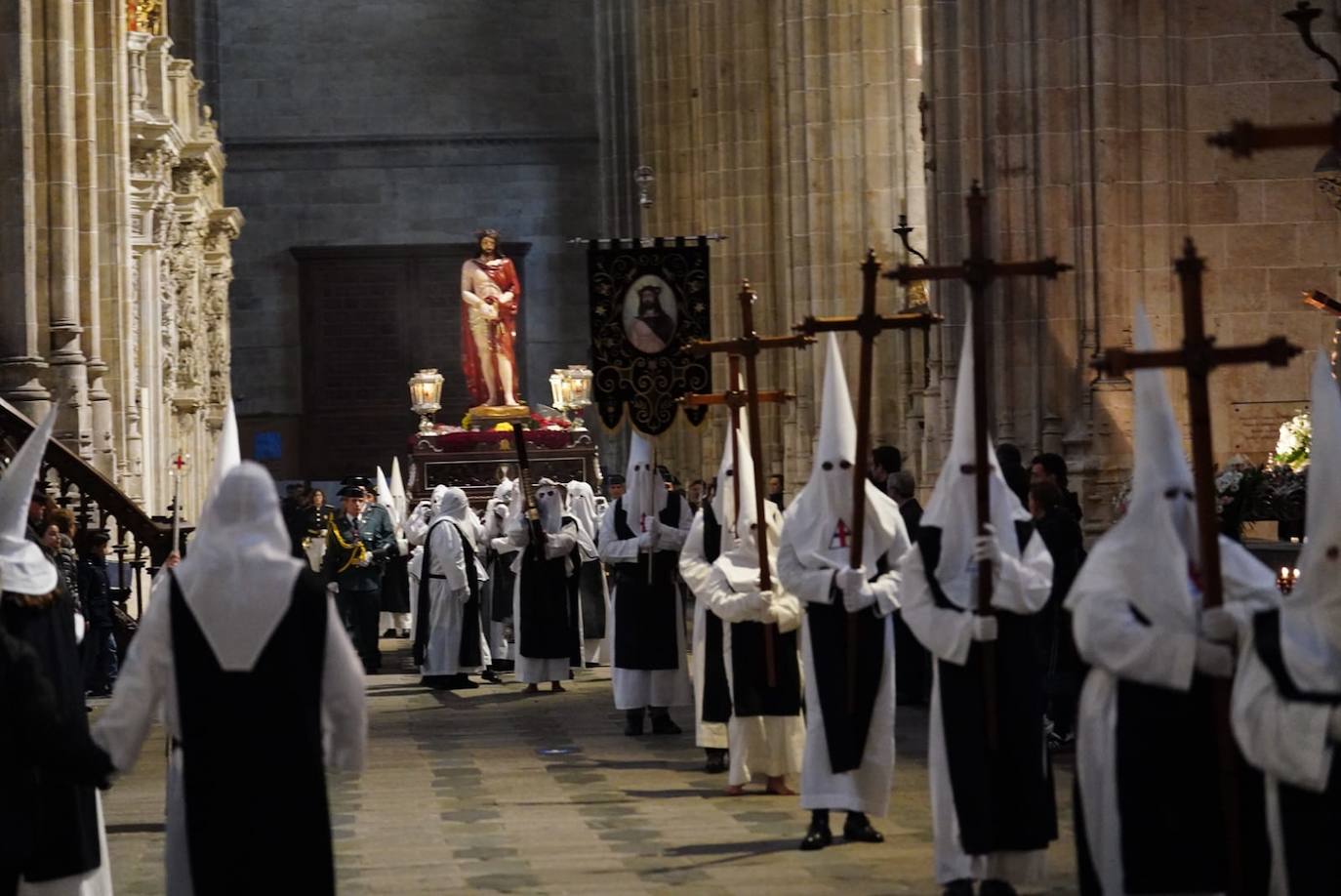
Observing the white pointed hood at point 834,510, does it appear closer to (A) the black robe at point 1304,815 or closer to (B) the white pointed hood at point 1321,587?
(B) the white pointed hood at point 1321,587

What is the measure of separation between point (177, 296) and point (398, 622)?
595 centimetres

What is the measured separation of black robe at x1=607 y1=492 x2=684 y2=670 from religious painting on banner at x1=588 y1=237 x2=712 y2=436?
238cm

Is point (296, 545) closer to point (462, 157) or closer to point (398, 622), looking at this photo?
point (398, 622)

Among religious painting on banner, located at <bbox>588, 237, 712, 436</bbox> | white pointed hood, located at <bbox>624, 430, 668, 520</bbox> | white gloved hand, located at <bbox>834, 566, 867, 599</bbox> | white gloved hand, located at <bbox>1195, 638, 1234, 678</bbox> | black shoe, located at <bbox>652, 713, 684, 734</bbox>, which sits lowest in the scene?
black shoe, located at <bbox>652, 713, 684, 734</bbox>

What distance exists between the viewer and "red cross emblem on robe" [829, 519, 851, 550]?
35.2 ft

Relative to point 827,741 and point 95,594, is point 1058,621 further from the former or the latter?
point 95,594

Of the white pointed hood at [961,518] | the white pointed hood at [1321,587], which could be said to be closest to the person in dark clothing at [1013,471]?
the white pointed hood at [961,518]

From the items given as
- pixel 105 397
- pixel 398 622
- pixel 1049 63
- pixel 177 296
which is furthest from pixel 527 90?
pixel 1049 63

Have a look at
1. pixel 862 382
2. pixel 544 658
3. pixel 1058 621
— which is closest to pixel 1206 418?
pixel 862 382

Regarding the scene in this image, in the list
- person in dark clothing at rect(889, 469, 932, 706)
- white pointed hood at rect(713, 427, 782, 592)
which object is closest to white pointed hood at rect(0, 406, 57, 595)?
white pointed hood at rect(713, 427, 782, 592)

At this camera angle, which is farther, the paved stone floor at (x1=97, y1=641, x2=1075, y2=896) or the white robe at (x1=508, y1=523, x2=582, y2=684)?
the white robe at (x1=508, y1=523, x2=582, y2=684)

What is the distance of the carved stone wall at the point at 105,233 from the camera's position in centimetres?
1972

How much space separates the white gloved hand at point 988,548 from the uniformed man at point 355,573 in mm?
12332

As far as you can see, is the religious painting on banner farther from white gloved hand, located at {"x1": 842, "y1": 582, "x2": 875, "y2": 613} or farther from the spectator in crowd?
white gloved hand, located at {"x1": 842, "y1": 582, "x2": 875, "y2": 613}
